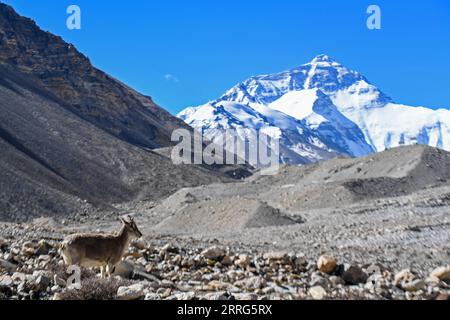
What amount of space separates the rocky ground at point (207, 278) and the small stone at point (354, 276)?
0.7 inches

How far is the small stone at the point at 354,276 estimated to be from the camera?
1090 cm

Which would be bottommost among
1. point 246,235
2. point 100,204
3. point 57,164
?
point 246,235

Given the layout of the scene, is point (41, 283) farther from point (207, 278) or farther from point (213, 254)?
point (213, 254)

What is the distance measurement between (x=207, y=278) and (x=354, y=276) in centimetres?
270

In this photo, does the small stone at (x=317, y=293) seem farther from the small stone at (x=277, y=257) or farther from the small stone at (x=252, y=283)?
the small stone at (x=277, y=257)

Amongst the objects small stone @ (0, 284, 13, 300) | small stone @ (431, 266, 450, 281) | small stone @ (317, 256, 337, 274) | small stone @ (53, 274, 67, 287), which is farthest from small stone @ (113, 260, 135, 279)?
small stone @ (431, 266, 450, 281)

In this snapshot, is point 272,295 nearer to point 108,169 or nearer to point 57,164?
point 57,164

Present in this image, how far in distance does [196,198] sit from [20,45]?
6088cm

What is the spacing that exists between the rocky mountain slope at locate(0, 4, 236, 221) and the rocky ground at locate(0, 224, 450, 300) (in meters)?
23.7

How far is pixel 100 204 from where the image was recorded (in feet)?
141

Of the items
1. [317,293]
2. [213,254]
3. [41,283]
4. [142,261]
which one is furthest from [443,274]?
[41,283]

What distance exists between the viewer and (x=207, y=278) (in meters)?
10.7

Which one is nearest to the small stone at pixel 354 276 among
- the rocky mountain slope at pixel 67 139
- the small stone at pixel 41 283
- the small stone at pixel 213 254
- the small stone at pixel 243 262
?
the small stone at pixel 243 262

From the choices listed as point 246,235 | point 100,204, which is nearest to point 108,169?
point 100,204
